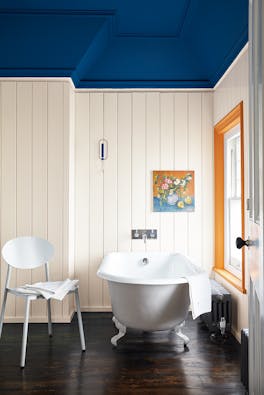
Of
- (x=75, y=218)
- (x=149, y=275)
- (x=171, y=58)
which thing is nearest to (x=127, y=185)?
(x=75, y=218)

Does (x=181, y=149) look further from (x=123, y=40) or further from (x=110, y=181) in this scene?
(x=123, y=40)

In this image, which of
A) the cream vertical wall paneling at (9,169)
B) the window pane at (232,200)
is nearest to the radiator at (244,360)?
the window pane at (232,200)

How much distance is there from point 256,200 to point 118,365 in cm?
187

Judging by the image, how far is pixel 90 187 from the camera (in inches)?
169

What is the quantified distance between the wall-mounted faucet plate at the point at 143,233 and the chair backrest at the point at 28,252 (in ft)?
3.35

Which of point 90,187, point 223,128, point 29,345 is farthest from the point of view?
point 90,187

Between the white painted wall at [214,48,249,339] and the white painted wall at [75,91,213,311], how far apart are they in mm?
441

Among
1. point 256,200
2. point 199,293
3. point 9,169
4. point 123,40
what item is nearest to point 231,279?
point 199,293

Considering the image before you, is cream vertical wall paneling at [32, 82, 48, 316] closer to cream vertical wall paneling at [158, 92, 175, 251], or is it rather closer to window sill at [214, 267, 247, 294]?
cream vertical wall paneling at [158, 92, 175, 251]

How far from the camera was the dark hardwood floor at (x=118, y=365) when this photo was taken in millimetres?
2512

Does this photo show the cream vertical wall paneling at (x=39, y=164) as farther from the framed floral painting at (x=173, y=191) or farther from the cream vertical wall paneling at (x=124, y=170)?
the framed floral painting at (x=173, y=191)

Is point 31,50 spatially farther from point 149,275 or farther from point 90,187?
point 149,275

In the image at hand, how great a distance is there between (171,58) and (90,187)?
162 centimetres

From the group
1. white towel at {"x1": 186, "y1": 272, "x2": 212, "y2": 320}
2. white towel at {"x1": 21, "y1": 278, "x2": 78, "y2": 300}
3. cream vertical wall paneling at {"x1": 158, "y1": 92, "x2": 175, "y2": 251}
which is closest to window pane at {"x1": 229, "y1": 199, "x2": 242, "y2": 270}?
cream vertical wall paneling at {"x1": 158, "y1": 92, "x2": 175, "y2": 251}
